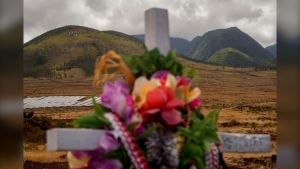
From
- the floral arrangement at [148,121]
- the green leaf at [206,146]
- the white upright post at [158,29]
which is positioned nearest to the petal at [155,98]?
the floral arrangement at [148,121]

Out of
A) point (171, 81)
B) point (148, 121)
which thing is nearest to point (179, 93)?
point (171, 81)

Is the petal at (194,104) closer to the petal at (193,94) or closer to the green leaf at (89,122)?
the petal at (193,94)

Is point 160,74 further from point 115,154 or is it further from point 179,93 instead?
point 115,154

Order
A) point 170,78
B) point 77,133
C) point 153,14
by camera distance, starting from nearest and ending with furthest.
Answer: point 77,133 → point 170,78 → point 153,14

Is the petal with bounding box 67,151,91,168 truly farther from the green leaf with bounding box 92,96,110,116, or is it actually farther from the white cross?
the white cross

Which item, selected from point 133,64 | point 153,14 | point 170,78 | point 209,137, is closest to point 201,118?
point 209,137

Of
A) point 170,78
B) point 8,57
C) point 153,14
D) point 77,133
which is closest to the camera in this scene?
point 77,133

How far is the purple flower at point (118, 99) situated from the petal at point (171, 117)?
0.38ft

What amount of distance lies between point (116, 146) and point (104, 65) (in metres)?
0.32

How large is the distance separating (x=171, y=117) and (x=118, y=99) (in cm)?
20

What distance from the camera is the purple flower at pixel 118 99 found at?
5.19 feet

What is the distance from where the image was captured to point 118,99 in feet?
5.25

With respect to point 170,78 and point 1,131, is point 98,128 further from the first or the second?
point 1,131

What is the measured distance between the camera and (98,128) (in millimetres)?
1591
